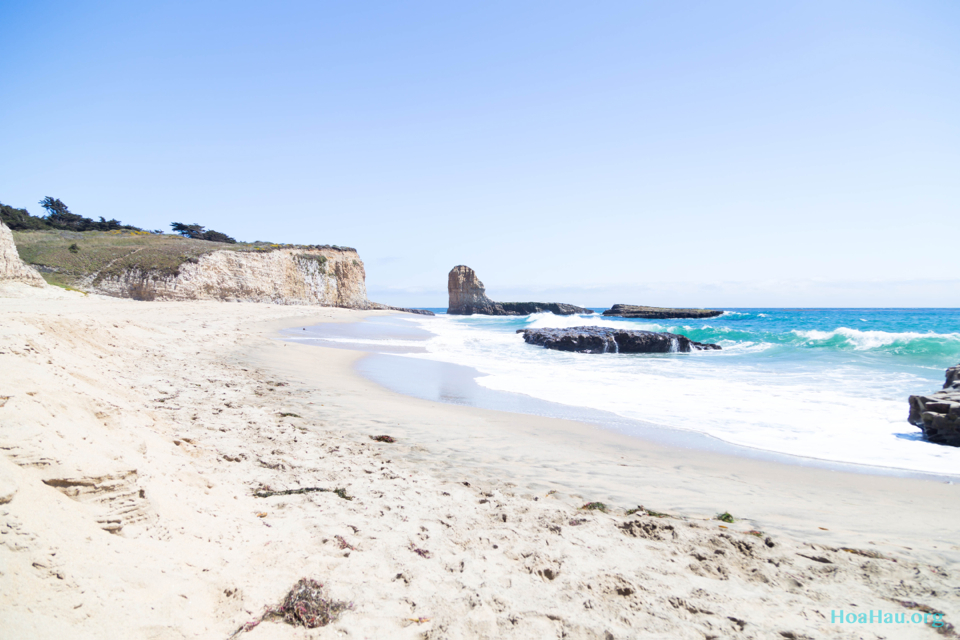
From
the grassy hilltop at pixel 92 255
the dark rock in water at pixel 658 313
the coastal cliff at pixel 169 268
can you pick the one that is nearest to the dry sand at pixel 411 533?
the coastal cliff at pixel 169 268

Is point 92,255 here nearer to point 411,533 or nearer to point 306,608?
point 411,533

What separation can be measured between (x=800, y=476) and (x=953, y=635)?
2.75 metres

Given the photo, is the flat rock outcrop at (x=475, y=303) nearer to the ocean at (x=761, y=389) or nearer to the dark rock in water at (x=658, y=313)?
the dark rock in water at (x=658, y=313)

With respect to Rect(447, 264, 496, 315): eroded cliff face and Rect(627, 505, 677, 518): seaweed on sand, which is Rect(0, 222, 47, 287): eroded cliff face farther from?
Rect(447, 264, 496, 315): eroded cliff face

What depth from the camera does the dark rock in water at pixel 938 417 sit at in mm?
6215

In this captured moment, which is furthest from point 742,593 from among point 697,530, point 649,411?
point 649,411

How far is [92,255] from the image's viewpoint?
32.8 metres

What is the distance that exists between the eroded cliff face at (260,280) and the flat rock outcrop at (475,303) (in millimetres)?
23731

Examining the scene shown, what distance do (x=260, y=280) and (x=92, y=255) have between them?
1206 cm

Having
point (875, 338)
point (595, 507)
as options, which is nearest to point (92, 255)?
point (595, 507)

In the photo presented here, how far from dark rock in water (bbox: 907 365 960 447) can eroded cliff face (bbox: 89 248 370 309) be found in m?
40.0

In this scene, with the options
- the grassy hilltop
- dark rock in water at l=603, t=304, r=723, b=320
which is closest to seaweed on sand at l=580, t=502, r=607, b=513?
the grassy hilltop

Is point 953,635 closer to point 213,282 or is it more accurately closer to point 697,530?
point 697,530

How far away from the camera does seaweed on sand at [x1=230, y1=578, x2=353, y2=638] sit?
6.95 ft
